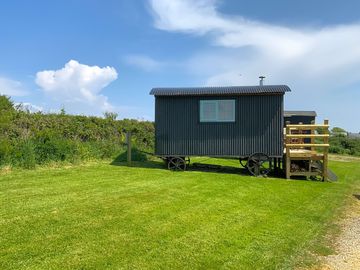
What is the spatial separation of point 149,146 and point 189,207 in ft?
37.7

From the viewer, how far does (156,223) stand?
5574 millimetres

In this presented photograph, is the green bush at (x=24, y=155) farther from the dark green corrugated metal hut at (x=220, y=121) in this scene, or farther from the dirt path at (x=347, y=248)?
the dirt path at (x=347, y=248)

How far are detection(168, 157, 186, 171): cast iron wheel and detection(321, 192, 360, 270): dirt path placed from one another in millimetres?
6591

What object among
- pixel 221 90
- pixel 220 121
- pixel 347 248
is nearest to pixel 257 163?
pixel 220 121

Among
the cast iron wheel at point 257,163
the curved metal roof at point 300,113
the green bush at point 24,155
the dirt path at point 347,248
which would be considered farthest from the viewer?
the curved metal roof at point 300,113

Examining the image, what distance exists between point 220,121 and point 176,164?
7.29 ft

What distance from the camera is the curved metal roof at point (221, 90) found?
39.2 ft

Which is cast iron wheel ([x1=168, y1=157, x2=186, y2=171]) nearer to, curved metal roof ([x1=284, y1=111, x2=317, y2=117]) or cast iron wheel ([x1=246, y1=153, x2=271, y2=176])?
cast iron wheel ([x1=246, y1=153, x2=271, y2=176])

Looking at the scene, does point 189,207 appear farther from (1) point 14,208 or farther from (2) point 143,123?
(2) point 143,123

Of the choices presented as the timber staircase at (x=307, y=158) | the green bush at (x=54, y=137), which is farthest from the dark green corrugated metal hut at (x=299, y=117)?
the green bush at (x=54, y=137)

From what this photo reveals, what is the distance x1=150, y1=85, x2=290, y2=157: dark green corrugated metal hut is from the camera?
40.1 ft

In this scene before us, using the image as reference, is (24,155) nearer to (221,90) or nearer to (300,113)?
(221,90)

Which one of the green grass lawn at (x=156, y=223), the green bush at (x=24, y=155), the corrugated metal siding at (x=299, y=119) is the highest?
the corrugated metal siding at (x=299, y=119)

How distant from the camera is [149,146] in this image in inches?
712
